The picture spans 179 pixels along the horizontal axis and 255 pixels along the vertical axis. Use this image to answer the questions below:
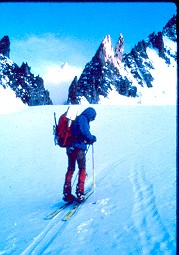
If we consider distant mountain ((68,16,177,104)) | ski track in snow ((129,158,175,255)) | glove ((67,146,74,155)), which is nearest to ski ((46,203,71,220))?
glove ((67,146,74,155))

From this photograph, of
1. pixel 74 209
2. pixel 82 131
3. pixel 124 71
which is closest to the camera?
pixel 74 209

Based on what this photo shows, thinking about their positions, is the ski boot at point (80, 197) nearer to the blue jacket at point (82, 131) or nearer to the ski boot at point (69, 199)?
the ski boot at point (69, 199)

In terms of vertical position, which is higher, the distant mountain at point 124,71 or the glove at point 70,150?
the distant mountain at point 124,71

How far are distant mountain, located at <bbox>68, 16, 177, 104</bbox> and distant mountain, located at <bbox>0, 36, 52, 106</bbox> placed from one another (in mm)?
18219

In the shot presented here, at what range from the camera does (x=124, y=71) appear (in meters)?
124

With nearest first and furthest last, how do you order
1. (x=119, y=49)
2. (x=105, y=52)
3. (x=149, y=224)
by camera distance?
(x=149, y=224), (x=105, y=52), (x=119, y=49)

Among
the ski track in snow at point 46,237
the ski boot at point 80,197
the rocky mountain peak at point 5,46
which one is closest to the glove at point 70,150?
the ski boot at point 80,197

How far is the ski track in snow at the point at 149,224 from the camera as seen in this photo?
3354 mm

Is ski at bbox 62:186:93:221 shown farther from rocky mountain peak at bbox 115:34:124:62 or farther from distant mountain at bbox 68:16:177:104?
rocky mountain peak at bbox 115:34:124:62

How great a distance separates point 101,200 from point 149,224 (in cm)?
181

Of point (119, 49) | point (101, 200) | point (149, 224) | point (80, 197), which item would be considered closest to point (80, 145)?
point (80, 197)

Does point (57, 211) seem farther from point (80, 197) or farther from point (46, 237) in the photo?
point (46, 237)

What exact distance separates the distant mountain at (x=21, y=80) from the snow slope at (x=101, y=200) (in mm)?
62947

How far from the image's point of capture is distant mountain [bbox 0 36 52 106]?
74.6 m
